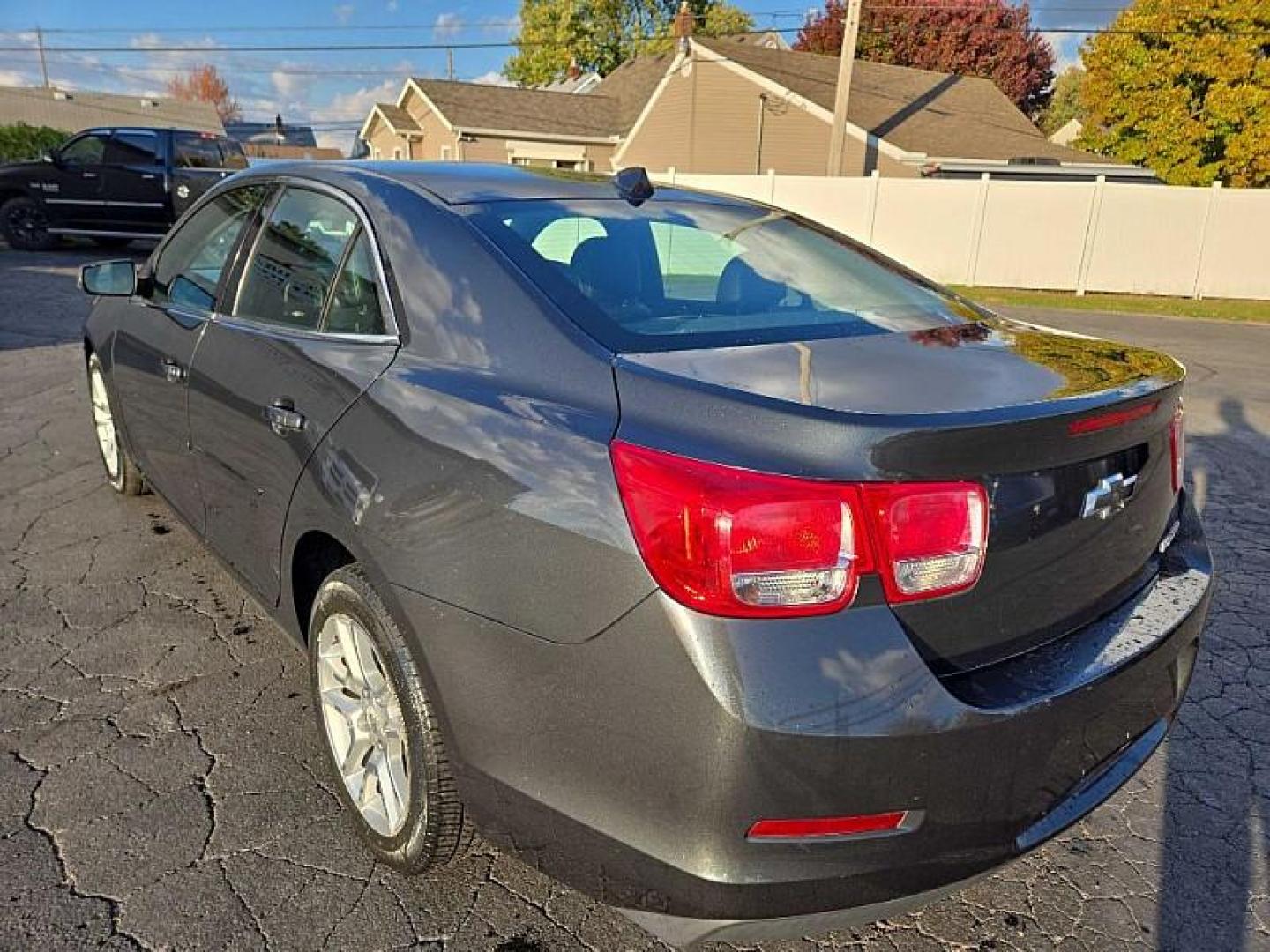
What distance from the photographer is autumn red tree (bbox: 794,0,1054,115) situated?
1651 inches

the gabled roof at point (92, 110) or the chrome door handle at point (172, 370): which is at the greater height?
the gabled roof at point (92, 110)

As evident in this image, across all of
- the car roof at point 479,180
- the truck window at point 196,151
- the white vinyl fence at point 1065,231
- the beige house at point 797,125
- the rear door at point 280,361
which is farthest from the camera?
the beige house at point 797,125

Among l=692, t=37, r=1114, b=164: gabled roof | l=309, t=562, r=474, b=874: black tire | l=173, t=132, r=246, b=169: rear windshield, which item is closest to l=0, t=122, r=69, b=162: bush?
l=173, t=132, r=246, b=169: rear windshield

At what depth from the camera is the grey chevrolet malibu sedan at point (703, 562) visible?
1483 mm

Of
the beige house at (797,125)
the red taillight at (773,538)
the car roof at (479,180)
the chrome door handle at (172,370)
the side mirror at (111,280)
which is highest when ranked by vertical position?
the beige house at (797,125)

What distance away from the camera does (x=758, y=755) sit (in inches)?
57.4

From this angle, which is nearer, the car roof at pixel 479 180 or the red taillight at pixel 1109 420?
the red taillight at pixel 1109 420

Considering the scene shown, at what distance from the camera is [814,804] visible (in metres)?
1.50

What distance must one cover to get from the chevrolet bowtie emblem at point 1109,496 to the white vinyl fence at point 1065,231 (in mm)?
17448

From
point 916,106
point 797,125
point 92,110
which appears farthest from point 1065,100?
point 92,110

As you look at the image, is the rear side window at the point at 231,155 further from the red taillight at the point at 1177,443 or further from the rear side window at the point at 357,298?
the red taillight at the point at 1177,443

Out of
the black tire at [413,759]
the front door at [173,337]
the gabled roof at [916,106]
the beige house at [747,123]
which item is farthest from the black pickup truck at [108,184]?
the gabled roof at [916,106]

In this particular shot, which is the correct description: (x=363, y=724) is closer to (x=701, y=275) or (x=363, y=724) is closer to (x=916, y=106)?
(x=701, y=275)

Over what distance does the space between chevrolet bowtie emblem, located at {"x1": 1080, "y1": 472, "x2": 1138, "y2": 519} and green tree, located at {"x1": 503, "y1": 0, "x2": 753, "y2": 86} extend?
51142mm
